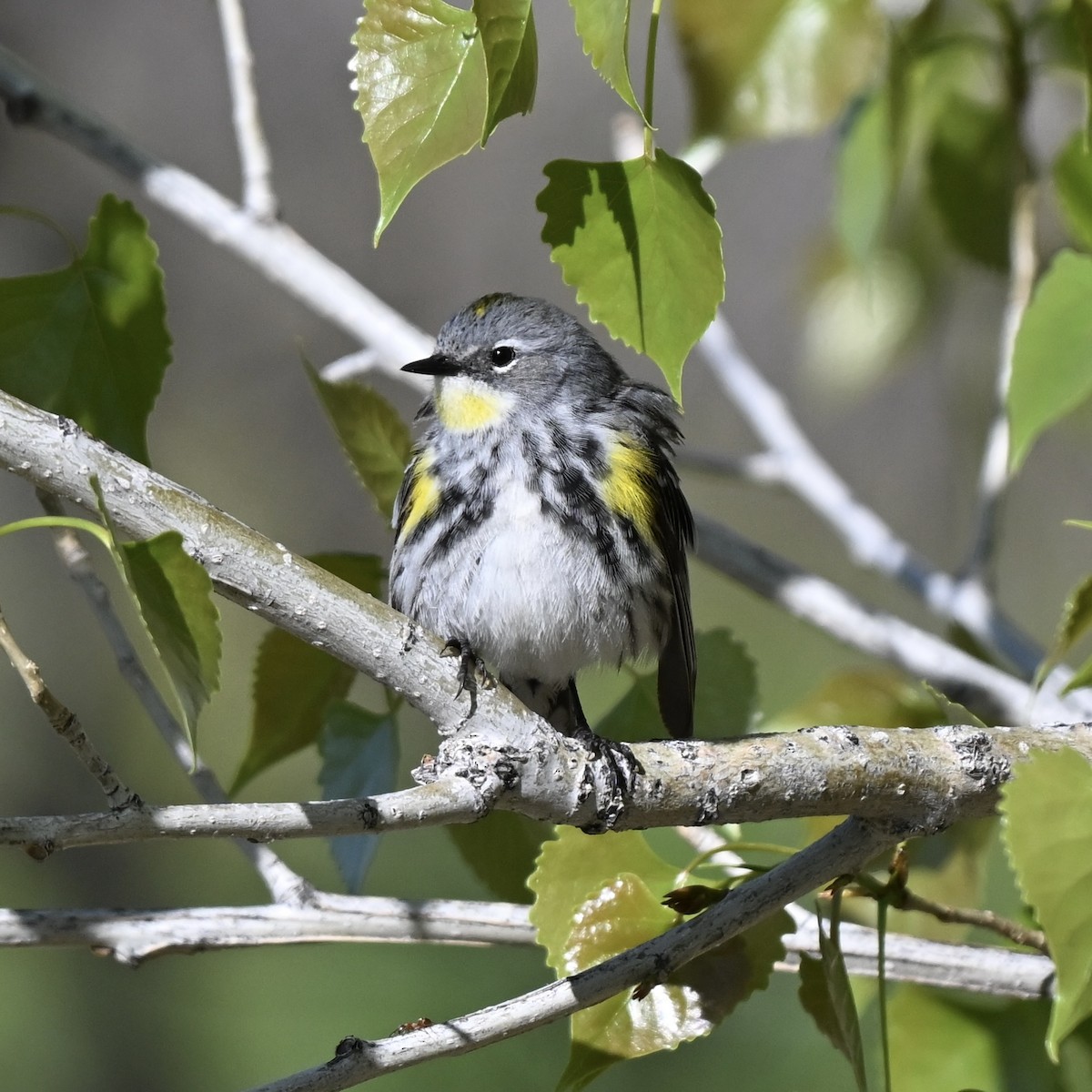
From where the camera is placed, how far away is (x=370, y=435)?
1896mm

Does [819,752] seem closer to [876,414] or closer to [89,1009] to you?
[89,1009]

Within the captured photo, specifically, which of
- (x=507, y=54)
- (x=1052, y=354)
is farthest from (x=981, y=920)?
(x=507, y=54)

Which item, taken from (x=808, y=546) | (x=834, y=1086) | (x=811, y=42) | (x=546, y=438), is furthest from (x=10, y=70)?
(x=808, y=546)

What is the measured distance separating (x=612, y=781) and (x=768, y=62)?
1.09 metres

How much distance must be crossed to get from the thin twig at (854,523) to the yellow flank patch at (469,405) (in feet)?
1.44

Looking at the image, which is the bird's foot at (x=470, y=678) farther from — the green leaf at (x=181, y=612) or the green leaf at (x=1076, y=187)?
the green leaf at (x=1076, y=187)

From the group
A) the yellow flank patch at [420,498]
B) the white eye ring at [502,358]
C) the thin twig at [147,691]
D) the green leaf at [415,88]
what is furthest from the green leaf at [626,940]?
the white eye ring at [502,358]

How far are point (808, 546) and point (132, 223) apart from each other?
7.34 meters

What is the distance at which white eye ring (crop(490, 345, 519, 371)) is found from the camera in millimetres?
2635

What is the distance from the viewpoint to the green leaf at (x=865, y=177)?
6.85 ft

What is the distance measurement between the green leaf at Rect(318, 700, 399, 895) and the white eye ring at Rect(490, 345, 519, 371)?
3.38 feet

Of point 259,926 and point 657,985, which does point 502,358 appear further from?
point 657,985

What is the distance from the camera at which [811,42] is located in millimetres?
1918

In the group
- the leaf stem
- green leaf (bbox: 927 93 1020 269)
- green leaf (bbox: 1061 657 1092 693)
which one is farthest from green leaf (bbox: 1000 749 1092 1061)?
green leaf (bbox: 927 93 1020 269)
